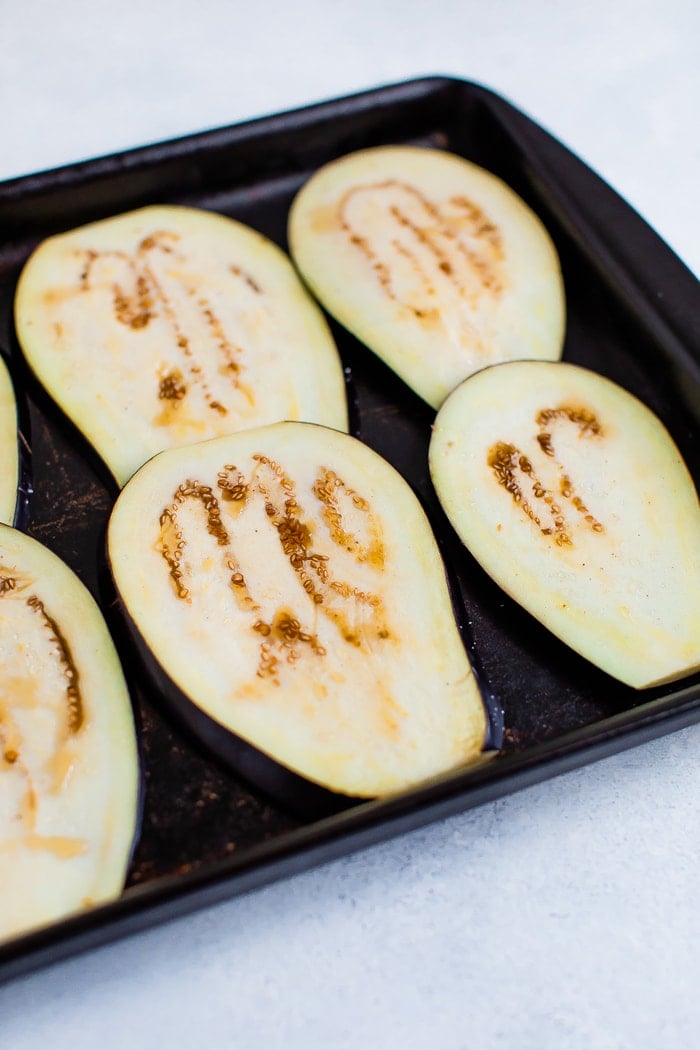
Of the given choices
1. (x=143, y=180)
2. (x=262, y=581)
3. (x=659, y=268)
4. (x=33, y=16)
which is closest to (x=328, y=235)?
(x=143, y=180)

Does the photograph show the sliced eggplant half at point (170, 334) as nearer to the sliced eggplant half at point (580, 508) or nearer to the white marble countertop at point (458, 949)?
the sliced eggplant half at point (580, 508)

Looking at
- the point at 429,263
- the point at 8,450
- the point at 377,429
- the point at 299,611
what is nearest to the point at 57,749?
the point at 299,611

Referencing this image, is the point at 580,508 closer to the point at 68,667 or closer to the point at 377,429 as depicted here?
the point at 377,429

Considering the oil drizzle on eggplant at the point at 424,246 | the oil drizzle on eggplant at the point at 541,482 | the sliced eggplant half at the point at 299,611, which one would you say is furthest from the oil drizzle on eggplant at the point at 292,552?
the oil drizzle on eggplant at the point at 424,246

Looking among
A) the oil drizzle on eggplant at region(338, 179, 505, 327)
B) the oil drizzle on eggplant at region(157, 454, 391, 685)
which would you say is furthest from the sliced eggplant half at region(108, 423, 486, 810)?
the oil drizzle on eggplant at region(338, 179, 505, 327)

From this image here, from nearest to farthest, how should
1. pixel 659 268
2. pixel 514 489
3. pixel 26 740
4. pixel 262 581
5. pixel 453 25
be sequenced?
pixel 26 740, pixel 262 581, pixel 514 489, pixel 659 268, pixel 453 25

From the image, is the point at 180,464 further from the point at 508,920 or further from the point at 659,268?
the point at 659,268
